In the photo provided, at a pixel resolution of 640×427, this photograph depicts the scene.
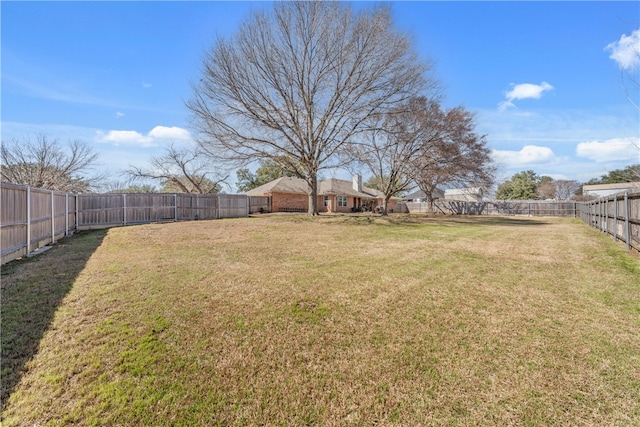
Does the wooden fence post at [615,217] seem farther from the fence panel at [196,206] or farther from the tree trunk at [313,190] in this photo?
the fence panel at [196,206]

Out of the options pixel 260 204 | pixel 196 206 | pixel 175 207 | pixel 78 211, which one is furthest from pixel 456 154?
pixel 78 211

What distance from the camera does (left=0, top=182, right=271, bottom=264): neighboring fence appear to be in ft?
19.1

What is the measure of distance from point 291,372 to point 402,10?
17.1 meters

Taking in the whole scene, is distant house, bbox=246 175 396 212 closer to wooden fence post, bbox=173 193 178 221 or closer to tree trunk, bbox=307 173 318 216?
tree trunk, bbox=307 173 318 216

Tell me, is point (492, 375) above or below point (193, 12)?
below

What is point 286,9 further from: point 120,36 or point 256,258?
point 256,258

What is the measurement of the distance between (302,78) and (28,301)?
591 inches

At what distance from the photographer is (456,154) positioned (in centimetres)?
1953

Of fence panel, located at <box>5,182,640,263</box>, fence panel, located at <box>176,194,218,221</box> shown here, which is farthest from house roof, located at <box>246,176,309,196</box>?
fence panel, located at <box>176,194,218,221</box>

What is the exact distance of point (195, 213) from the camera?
1731 cm

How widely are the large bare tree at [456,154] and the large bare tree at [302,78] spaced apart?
15.5 feet

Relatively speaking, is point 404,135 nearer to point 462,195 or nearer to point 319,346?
point 319,346

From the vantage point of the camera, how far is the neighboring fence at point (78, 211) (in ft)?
19.1

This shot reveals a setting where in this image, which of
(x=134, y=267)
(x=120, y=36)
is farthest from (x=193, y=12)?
(x=134, y=267)
